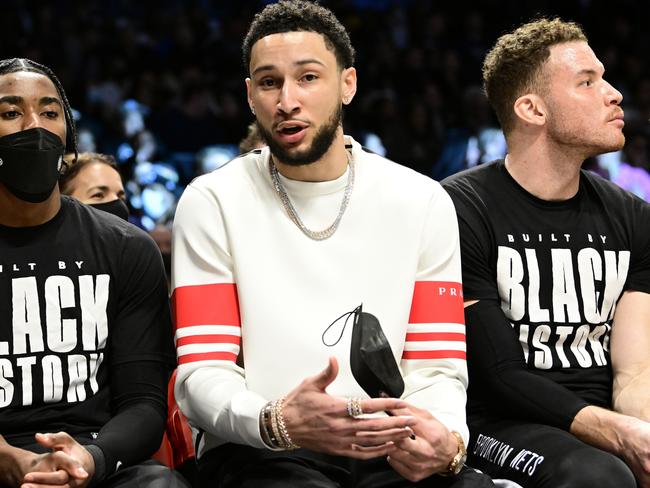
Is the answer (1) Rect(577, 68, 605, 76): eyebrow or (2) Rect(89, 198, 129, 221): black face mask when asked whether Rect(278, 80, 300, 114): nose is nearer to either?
(1) Rect(577, 68, 605, 76): eyebrow

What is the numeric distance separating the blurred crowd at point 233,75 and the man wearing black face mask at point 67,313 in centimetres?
358

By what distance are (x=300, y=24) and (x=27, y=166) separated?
800 millimetres

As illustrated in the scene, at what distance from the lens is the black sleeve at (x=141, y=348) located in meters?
2.57

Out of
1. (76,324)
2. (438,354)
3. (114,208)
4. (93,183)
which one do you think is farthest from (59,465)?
(93,183)

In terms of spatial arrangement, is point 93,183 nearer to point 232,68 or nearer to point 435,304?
point 435,304

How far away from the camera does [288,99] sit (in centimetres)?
260

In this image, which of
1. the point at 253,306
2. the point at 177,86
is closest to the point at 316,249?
the point at 253,306

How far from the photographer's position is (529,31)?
323 cm

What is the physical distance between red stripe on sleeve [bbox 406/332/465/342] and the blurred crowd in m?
3.87

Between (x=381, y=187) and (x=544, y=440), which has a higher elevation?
(x=381, y=187)

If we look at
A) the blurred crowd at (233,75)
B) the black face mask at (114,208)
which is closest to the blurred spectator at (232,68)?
the blurred crowd at (233,75)

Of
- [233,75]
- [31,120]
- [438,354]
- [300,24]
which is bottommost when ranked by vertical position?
[438,354]

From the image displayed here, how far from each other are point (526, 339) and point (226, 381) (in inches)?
38.1

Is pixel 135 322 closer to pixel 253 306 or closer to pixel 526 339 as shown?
pixel 253 306
